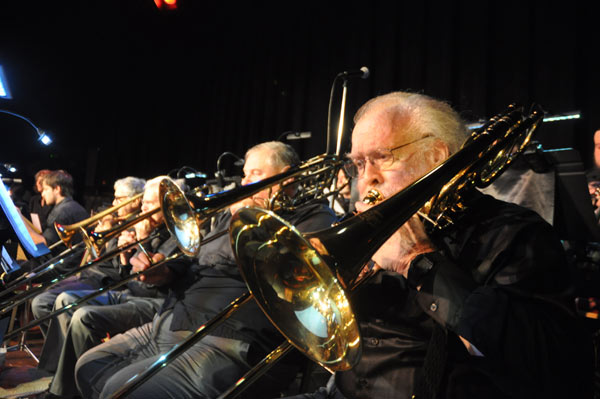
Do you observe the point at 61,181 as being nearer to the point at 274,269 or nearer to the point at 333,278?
the point at 274,269

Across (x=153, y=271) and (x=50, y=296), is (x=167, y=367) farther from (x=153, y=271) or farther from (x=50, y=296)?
(x=50, y=296)

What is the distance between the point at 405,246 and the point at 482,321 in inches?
11.3

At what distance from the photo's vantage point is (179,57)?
830cm

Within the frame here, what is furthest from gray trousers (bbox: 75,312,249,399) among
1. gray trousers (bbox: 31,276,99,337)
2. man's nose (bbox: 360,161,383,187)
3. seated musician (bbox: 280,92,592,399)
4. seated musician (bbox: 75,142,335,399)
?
gray trousers (bbox: 31,276,99,337)

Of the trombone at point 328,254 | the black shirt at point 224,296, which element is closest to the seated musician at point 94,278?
the black shirt at point 224,296

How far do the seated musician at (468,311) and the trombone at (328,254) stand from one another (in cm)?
8

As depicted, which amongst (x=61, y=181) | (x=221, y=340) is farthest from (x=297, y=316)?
(x=61, y=181)

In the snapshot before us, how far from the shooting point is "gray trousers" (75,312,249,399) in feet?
5.21

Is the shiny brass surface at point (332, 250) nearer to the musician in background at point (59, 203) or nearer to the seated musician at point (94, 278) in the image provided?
the seated musician at point (94, 278)

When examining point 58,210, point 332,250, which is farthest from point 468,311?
point 58,210

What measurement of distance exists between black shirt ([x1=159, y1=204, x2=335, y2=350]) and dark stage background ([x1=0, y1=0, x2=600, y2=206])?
5.83ft

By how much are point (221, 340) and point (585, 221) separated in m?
1.88

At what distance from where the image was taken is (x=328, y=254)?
871 millimetres

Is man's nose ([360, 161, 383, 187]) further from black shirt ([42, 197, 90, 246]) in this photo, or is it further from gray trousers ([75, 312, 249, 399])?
black shirt ([42, 197, 90, 246])
